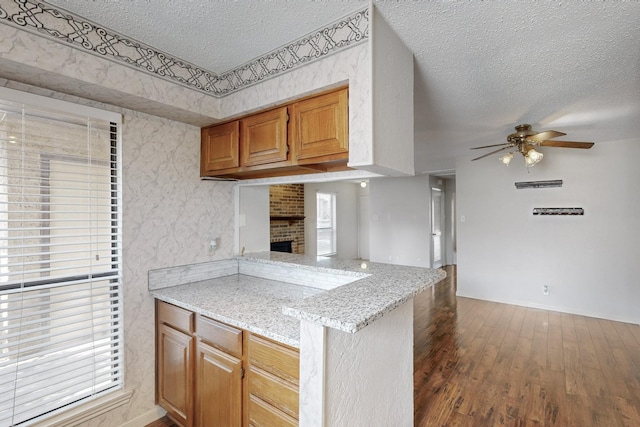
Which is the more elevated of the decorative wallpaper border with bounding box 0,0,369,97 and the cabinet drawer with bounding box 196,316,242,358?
the decorative wallpaper border with bounding box 0,0,369,97

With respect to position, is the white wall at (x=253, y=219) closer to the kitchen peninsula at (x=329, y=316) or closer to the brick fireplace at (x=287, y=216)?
the kitchen peninsula at (x=329, y=316)

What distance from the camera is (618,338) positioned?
3.36m

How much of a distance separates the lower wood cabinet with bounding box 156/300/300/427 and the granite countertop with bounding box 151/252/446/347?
0.23 feet

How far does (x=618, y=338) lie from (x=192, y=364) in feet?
14.7

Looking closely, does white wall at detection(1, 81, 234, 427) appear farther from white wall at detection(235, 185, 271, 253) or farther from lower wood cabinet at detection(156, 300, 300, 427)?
A: white wall at detection(235, 185, 271, 253)

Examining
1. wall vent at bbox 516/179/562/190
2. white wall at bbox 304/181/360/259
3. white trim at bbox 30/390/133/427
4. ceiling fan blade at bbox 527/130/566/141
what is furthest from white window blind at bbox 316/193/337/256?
white trim at bbox 30/390/133/427

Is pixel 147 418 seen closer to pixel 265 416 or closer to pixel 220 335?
pixel 220 335

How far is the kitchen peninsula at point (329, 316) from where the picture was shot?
113 cm

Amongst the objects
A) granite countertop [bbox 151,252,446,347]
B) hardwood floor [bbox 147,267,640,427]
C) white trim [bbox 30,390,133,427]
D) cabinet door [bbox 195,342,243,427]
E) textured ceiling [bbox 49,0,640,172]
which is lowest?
hardwood floor [bbox 147,267,640,427]

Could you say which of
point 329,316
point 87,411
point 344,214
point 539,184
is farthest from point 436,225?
point 87,411

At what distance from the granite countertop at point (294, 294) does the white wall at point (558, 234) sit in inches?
134

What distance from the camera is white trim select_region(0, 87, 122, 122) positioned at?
157 centimetres

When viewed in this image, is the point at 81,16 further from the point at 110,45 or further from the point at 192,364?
the point at 192,364

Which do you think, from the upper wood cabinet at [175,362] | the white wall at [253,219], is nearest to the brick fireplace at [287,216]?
the white wall at [253,219]
